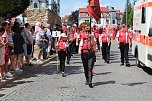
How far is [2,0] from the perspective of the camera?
1420 centimetres

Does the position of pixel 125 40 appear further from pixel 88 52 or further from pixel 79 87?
pixel 79 87

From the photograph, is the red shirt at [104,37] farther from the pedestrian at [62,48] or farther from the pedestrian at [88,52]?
the pedestrian at [88,52]

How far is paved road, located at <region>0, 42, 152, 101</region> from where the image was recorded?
36.0 ft

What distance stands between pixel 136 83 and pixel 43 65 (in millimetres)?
7151

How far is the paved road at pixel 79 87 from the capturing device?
11.0 m

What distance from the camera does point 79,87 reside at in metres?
12.7

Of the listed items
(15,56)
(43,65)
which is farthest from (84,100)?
(43,65)

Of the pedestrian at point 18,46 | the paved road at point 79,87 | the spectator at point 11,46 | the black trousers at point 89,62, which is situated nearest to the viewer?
the paved road at point 79,87

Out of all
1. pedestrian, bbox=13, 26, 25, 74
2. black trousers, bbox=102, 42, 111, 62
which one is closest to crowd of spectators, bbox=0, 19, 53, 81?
pedestrian, bbox=13, 26, 25, 74

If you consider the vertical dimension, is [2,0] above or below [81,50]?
above

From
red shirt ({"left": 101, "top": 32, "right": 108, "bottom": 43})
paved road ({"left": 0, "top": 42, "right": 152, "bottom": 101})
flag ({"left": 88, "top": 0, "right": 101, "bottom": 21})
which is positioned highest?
flag ({"left": 88, "top": 0, "right": 101, "bottom": 21})

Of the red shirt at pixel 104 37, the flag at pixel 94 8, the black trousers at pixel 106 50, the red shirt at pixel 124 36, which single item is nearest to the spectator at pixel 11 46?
the flag at pixel 94 8

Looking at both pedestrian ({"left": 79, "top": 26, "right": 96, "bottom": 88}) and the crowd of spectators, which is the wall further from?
pedestrian ({"left": 79, "top": 26, "right": 96, "bottom": 88})

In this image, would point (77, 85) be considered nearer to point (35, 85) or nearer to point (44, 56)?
point (35, 85)
